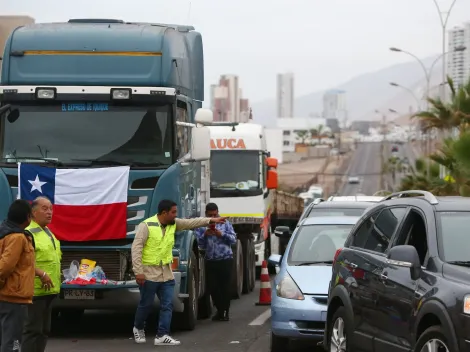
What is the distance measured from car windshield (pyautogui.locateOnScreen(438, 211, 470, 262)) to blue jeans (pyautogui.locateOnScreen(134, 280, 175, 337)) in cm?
613

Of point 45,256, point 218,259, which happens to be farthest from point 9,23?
point 45,256

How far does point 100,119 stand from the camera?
1486 centimetres

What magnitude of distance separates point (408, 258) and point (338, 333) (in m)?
2.52

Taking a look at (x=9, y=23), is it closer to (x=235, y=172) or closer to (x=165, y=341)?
(x=235, y=172)

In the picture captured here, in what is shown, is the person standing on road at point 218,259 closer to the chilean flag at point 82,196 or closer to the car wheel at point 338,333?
the chilean flag at point 82,196

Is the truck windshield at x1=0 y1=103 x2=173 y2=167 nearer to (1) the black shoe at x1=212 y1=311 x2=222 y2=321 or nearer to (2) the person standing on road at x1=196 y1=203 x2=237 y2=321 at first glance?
(2) the person standing on road at x1=196 y1=203 x2=237 y2=321

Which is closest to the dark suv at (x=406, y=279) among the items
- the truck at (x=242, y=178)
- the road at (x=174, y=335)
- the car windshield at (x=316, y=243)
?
the car windshield at (x=316, y=243)

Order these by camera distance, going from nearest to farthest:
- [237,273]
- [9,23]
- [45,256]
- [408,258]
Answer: [408,258], [45,256], [237,273], [9,23]

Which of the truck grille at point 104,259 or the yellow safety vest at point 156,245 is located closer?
the yellow safety vest at point 156,245

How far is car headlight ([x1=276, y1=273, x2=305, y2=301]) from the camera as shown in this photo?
12984 mm

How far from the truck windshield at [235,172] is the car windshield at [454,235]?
16353 millimetres

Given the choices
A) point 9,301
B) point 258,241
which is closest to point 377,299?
point 9,301

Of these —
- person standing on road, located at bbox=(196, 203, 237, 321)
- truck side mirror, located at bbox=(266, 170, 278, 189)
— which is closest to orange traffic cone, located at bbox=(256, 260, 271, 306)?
person standing on road, located at bbox=(196, 203, 237, 321)

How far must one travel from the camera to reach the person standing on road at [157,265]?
14.1 m
